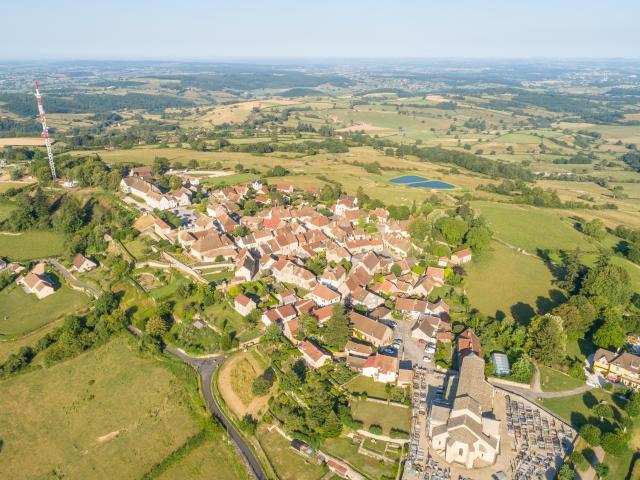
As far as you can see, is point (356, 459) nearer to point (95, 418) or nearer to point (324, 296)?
point (324, 296)

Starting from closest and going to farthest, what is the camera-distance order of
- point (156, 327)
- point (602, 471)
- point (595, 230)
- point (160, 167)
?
1. point (602, 471)
2. point (156, 327)
3. point (595, 230)
4. point (160, 167)

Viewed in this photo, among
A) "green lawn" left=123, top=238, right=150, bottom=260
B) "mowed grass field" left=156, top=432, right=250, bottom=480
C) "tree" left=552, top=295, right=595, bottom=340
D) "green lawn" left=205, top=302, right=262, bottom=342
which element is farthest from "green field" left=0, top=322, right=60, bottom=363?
"tree" left=552, top=295, right=595, bottom=340

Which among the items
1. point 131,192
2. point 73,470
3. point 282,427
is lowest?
point 73,470

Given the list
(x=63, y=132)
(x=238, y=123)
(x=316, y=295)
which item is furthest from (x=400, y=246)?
(x=63, y=132)

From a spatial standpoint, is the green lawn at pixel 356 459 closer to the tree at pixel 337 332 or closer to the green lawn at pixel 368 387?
the green lawn at pixel 368 387

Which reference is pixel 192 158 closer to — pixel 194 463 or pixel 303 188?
pixel 303 188

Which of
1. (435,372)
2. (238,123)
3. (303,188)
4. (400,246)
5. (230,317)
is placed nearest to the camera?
(435,372)

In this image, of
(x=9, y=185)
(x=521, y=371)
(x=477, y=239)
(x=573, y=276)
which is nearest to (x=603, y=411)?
(x=521, y=371)
